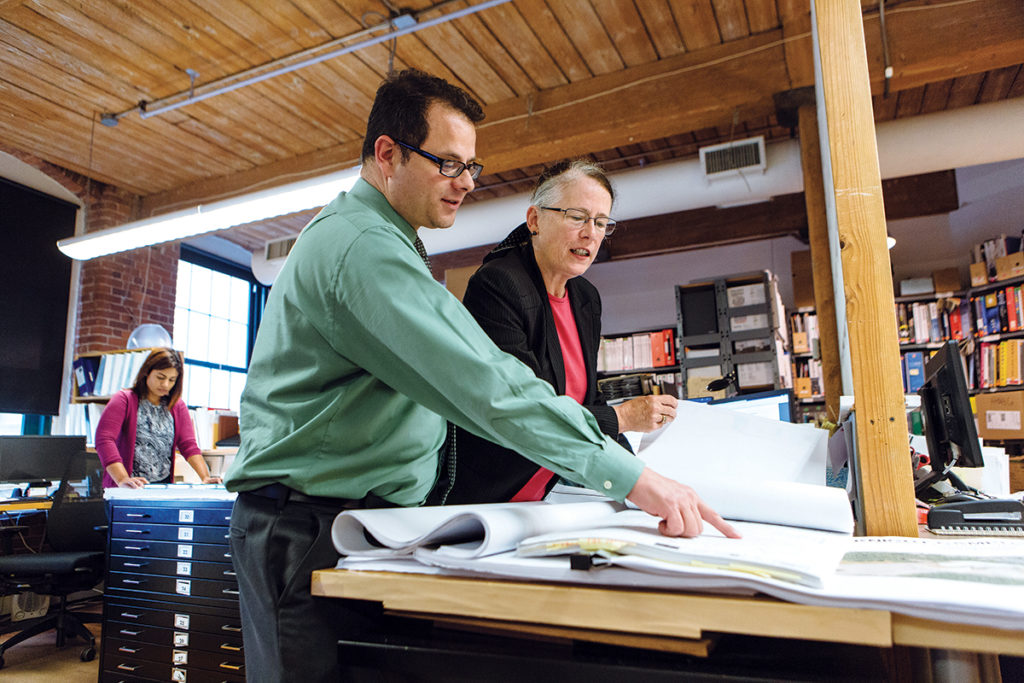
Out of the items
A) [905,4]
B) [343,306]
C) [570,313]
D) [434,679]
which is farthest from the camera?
[905,4]

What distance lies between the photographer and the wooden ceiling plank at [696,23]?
12.6 ft

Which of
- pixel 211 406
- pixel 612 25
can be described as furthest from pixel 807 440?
pixel 211 406

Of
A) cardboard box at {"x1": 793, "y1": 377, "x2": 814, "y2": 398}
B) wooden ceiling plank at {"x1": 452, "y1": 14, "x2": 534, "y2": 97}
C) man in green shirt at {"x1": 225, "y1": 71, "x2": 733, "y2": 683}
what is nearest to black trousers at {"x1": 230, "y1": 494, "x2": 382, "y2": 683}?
man in green shirt at {"x1": 225, "y1": 71, "x2": 733, "y2": 683}

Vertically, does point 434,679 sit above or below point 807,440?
below

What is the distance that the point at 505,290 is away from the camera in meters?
1.37

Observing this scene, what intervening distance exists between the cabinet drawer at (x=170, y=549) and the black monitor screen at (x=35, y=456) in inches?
71.2

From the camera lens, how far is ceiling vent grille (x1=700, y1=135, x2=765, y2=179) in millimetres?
4949

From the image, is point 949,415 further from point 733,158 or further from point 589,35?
point 733,158

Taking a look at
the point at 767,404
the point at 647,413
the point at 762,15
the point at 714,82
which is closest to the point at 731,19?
the point at 762,15

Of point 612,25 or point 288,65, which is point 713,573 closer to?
point 612,25

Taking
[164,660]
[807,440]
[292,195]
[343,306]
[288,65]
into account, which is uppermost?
[288,65]

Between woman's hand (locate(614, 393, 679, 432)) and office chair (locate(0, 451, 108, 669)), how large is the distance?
3433mm

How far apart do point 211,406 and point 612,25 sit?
6233mm

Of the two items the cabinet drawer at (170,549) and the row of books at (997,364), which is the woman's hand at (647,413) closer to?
the cabinet drawer at (170,549)
